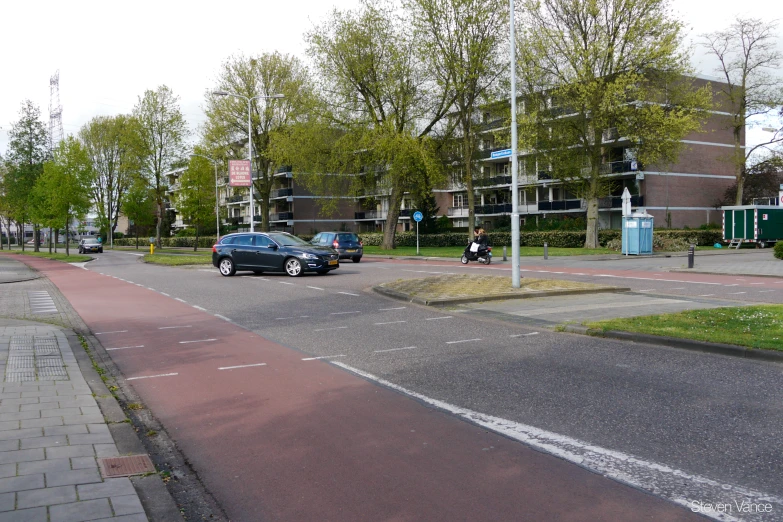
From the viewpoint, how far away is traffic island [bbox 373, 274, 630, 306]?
1348 cm

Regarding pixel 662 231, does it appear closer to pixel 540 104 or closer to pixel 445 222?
pixel 540 104

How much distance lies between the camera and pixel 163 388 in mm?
6586

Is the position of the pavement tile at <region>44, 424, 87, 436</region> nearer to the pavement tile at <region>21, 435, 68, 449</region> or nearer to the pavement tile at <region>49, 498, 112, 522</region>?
the pavement tile at <region>21, 435, 68, 449</region>

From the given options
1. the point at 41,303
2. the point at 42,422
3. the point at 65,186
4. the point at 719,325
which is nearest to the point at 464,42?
the point at 65,186

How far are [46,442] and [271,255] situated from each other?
1757 cm

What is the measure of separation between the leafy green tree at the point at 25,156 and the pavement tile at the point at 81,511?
55.2 m

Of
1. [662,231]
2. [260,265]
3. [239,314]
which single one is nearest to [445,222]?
[662,231]

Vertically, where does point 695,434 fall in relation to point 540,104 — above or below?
below

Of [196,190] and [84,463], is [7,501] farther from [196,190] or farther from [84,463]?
[196,190]

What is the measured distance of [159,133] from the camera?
6112 centimetres

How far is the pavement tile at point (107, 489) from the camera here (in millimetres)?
3578

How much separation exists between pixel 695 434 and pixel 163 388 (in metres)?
4.97

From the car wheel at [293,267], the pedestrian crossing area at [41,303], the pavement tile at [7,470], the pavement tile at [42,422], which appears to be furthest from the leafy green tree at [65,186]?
the pavement tile at [7,470]

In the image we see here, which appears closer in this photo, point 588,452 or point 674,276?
point 588,452
